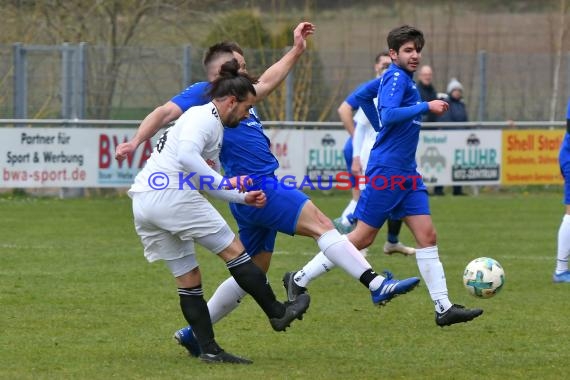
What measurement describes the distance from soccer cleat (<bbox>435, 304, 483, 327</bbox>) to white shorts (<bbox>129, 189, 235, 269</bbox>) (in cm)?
171

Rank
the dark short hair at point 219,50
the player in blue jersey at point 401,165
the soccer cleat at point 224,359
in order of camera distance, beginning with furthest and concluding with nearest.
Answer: the player in blue jersey at point 401,165
the dark short hair at point 219,50
the soccer cleat at point 224,359

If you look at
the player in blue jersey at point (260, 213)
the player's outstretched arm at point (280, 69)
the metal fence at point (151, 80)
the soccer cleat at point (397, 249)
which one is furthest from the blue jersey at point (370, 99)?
the metal fence at point (151, 80)

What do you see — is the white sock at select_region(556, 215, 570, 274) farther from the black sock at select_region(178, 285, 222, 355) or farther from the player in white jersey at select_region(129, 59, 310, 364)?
the black sock at select_region(178, 285, 222, 355)

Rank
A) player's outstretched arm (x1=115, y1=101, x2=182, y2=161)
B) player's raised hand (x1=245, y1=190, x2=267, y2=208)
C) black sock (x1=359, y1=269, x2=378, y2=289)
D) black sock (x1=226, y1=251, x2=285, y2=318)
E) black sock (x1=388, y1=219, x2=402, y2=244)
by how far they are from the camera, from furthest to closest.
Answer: black sock (x1=388, y1=219, x2=402, y2=244), black sock (x1=359, y1=269, x2=378, y2=289), player's outstretched arm (x1=115, y1=101, x2=182, y2=161), black sock (x1=226, y1=251, x2=285, y2=318), player's raised hand (x1=245, y1=190, x2=267, y2=208)

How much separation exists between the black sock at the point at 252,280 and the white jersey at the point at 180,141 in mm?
495

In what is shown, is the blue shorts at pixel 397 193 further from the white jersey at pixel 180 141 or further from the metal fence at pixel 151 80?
the metal fence at pixel 151 80

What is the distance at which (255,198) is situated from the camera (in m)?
6.66

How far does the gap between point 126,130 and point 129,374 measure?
40.6 feet

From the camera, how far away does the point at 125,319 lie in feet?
27.8

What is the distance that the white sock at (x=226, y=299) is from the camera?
7418mm

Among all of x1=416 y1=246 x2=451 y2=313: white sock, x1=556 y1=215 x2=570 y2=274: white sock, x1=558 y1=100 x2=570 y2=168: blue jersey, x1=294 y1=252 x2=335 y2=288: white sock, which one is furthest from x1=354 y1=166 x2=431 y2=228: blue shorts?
x1=556 y1=215 x2=570 y2=274: white sock

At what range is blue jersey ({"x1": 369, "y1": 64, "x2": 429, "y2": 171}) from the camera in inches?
314

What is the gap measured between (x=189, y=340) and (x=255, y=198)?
1.14 metres

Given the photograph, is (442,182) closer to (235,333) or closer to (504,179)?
(504,179)
